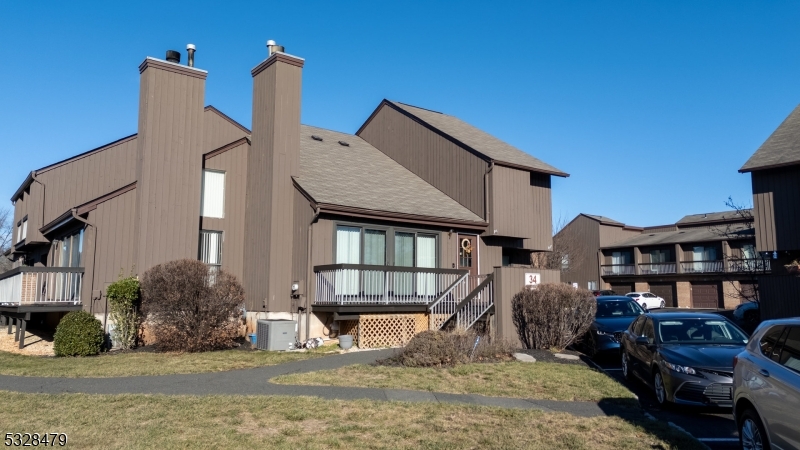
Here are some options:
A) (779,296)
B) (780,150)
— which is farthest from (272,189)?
(780,150)

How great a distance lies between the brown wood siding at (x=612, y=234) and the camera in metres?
54.0

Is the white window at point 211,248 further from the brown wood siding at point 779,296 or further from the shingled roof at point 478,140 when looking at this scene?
the brown wood siding at point 779,296

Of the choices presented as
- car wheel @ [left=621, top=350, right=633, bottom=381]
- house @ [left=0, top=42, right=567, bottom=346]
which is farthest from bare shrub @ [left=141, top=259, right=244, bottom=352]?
car wheel @ [left=621, top=350, right=633, bottom=381]

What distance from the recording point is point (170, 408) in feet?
28.3

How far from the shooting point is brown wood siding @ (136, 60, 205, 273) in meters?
17.5

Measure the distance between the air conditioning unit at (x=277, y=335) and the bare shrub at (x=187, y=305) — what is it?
1091 mm

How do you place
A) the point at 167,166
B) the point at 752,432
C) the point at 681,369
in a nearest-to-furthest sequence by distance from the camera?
the point at 752,432, the point at 681,369, the point at 167,166

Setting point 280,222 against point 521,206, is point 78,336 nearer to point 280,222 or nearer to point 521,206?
point 280,222

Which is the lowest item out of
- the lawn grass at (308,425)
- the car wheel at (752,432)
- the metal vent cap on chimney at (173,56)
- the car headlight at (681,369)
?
the lawn grass at (308,425)

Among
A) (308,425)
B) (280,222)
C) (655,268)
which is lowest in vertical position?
(308,425)

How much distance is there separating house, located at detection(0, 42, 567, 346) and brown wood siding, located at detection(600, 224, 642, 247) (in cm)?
3319

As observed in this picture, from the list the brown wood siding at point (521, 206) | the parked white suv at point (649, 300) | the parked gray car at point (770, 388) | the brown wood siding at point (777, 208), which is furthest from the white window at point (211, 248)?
the parked white suv at point (649, 300)

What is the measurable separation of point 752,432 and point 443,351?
7.12 metres

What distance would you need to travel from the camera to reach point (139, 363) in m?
13.4
